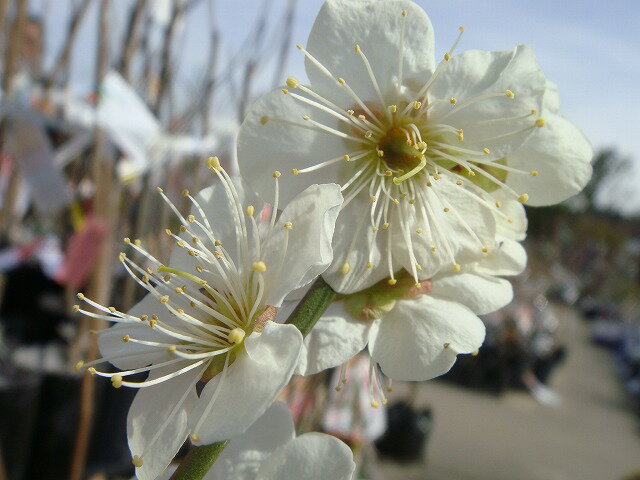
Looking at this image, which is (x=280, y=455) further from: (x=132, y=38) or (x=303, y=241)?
(x=132, y=38)

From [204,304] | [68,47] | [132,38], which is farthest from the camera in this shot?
[68,47]

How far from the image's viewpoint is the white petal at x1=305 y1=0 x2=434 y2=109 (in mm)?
497

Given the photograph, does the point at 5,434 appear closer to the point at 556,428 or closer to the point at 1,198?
the point at 1,198

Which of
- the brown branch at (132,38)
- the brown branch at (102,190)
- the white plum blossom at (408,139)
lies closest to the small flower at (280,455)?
the white plum blossom at (408,139)

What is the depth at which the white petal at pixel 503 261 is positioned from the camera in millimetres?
527

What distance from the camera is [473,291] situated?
0.51m

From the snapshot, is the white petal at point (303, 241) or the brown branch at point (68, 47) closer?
the white petal at point (303, 241)

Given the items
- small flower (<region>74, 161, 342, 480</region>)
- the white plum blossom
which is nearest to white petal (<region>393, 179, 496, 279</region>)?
the white plum blossom

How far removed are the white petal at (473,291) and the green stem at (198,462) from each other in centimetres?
20

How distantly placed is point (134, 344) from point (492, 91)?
1.11ft

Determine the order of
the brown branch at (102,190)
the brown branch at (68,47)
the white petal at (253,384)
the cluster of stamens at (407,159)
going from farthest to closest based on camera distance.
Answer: the brown branch at (68,47) → the brown branch at (102,190) → the cluster of stamens at (407,159) → the white petal at (253,384)

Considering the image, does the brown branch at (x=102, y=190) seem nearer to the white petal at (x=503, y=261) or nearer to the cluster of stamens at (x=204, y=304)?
the cluster of stamens at (x=204, y=304)

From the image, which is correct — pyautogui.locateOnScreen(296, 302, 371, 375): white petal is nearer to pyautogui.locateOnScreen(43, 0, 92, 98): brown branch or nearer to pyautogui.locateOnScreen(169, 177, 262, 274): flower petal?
pyautogui.locateOnScreen(169, 177, 262, 274): flower petal

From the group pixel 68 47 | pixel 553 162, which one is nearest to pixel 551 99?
pixel 553 162
